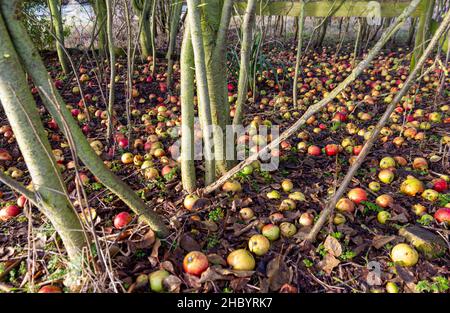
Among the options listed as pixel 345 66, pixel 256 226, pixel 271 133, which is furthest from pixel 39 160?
pixel 345 66

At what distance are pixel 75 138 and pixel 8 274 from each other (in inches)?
40.0

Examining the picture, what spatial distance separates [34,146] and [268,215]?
1548 mm

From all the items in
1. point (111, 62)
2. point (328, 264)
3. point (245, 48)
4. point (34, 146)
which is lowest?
point (328, 264)

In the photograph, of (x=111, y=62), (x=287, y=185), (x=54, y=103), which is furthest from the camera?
(x=111, y=62)

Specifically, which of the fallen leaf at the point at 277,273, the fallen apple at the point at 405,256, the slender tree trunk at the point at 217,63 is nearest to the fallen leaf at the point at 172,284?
Result: the fallen leaf at the point at 277,273

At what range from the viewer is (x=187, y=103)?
7.25 ft

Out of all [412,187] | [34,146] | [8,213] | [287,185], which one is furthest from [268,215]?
[8,213]

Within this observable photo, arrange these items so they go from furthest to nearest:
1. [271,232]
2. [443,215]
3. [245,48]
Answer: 1. [245,48]
2. [443,215]
3. [271,232]

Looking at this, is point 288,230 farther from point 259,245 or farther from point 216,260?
point 216,260

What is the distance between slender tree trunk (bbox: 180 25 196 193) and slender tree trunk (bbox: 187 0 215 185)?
10cm

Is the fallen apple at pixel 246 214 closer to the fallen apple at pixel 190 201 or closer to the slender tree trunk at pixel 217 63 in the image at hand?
the fallen apple at pixel 190 201

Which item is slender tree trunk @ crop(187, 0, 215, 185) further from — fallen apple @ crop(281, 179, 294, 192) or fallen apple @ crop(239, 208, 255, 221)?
fallen apple @ crop(281, 179, 294, 192)

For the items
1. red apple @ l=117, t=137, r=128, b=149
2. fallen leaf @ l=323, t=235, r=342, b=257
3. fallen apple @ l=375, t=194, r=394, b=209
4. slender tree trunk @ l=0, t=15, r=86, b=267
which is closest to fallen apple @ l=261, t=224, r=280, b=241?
fallen leaf @ l=323, t=235, r=342, b=257
